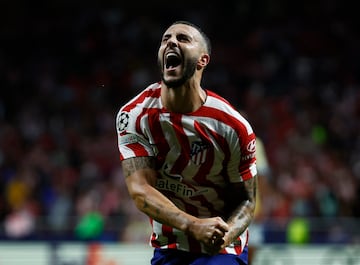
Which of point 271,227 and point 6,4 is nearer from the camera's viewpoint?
point 271,227

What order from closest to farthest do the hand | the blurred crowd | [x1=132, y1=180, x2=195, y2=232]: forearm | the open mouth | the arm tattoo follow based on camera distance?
the hand, [x1=132, y1=180, x2=195, y2=232]: forearm, the open mouth, the arm tattoo, the blurred crowd

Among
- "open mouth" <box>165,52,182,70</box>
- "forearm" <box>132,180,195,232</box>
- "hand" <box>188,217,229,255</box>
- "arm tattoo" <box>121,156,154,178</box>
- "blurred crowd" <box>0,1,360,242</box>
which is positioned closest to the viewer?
"hand" <box>188,217,229,255</box>

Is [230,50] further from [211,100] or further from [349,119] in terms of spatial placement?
[211,100]

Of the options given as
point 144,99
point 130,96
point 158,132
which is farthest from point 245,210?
point 130,96

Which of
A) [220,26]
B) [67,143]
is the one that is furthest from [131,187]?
[220,26]

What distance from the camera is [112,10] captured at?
1745 centimetres

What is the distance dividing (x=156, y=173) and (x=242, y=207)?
1.76ft

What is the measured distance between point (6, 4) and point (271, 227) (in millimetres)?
10083

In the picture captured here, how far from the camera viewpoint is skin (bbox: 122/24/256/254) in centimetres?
453

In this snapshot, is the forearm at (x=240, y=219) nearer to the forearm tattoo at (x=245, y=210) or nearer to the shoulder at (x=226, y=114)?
the forearm tattoo at (x=245, y=210)

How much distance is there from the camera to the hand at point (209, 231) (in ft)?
14.6

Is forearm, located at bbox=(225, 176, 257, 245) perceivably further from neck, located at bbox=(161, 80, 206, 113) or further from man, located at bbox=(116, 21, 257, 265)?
neck, located at bbox=(161, 80, 206, 113)

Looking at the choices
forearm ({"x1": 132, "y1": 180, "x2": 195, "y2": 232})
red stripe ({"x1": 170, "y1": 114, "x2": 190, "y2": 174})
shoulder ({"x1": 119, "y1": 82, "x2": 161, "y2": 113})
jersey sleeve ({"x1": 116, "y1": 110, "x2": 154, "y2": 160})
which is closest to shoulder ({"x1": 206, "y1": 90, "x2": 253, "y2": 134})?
red stripe ({"x1": 170, "y1": 114, "x2": 190, "y2": 174})

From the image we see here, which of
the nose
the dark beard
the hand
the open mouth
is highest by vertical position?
the nose
